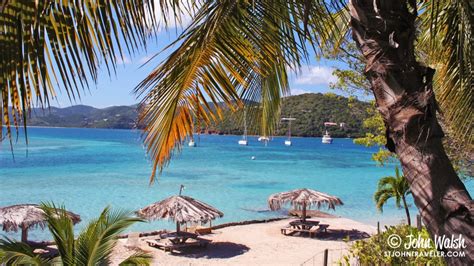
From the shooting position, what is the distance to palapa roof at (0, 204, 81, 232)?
10422 millimetres

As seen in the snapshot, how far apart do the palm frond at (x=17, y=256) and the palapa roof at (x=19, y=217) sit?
625 cm

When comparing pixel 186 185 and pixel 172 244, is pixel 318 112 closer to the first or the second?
pixel 186 185

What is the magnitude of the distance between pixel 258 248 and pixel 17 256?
820 centimetres

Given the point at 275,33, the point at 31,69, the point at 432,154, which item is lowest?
the point at 432,154

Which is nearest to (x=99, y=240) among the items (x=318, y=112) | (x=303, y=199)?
(x=303, y=199)

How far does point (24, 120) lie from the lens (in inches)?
42.1

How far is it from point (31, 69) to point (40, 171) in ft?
132

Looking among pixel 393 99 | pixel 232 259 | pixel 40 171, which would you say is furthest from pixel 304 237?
pixel 40 171

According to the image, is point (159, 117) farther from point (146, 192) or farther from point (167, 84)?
point (146, 192)

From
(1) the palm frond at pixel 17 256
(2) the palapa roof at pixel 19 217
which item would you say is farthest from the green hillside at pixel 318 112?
(2) the palapa roof at pixel 19 217

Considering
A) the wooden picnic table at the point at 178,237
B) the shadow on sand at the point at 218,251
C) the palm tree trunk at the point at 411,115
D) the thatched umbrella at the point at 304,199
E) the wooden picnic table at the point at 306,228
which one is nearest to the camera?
the palm tree trunk at the point at 411,115

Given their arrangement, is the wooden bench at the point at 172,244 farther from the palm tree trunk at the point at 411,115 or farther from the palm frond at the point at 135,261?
the palm tree trunk at the point at 411,115

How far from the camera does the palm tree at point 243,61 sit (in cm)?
116

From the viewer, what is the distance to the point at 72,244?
4.46m
